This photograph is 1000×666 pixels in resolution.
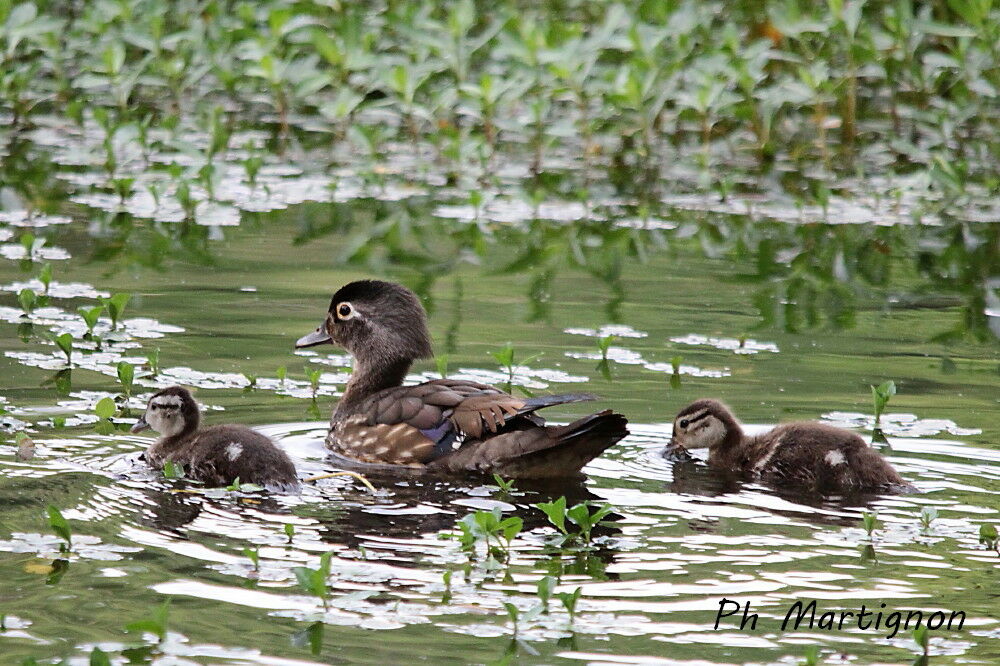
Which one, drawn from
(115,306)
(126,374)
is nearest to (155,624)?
(126,374)

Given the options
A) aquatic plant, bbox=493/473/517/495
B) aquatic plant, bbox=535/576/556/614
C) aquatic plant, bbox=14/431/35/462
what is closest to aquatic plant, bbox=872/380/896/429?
aquatic plant, bbox=493/473/517/495

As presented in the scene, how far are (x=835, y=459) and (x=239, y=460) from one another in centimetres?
279

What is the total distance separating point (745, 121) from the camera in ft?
56.9

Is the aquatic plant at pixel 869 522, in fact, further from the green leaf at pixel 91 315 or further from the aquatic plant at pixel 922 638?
the green leaf at pixel 91 315

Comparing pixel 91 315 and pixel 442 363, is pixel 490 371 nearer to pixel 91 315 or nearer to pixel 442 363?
pixel 442 363

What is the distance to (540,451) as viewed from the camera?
26.7 ft

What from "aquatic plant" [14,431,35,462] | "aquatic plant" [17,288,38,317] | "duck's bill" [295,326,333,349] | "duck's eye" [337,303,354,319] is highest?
"duck's eye" [337,303,354,319]

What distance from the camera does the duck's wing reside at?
838 cm

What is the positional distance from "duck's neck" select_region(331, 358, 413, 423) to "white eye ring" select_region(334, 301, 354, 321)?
0.25 m

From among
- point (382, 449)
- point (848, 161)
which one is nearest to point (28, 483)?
point (382, 449)

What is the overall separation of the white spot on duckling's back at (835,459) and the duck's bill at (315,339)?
3073 millimetres

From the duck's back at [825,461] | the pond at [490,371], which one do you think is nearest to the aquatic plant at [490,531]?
the pond at [490,371]

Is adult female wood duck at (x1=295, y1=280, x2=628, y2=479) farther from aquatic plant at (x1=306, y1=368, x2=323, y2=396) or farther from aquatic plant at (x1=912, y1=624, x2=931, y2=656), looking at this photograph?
aquatic plant at (x1=912, y1=624, x2=931, y2=656)

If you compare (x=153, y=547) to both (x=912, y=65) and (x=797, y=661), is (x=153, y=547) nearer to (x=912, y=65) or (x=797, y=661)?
(x=797, y=661)
